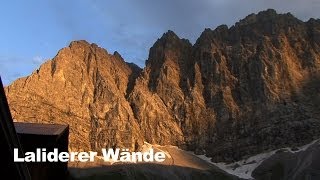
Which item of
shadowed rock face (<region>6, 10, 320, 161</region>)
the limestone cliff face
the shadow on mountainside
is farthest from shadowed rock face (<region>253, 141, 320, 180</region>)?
the limestone cliff face

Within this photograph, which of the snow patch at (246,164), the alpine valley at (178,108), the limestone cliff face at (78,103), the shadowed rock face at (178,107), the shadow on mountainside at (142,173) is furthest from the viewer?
the shadowed rock face at (178,107)

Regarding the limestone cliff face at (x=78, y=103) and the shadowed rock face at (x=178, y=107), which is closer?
the limestone cliff face at (x=78, y=103)

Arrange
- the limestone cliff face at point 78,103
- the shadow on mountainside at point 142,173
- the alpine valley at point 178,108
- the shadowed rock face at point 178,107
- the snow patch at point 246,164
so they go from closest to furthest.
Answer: the shadow on mountainside at point 142,173, the snow patch at point 246,164, the limestone cliff face at point 78,103, the alpine valley at point 178,108, the shadowed rock face at point 178,107

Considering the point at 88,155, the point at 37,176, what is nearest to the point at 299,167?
the point at 88,155

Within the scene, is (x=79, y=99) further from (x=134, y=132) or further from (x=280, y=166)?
(x=280, y=166)

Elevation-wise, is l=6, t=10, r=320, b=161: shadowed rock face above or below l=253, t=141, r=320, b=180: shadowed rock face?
above

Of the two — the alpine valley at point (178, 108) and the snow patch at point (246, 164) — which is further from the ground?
the alpine valley at point (178, 108)

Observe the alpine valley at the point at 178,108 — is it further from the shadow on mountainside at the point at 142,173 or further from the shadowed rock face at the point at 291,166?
the shadow on mountainside at the point at 142,173

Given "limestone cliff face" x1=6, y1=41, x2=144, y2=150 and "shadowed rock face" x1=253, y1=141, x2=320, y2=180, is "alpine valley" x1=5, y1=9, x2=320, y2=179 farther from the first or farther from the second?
"shadowed rock face" x1=253, y1=141, x2=320, y2=180

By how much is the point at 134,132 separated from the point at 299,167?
192 feet

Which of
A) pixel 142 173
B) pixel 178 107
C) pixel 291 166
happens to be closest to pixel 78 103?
pixel 178 107

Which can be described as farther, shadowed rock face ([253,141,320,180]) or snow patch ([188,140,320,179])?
snow patch ([188,140,320,179])

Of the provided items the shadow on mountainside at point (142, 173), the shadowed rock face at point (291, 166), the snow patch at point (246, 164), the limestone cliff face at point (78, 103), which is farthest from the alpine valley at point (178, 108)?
the shadow on mountainside at point (142, 173)

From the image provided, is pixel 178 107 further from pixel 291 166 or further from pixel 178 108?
pixel 291 166
